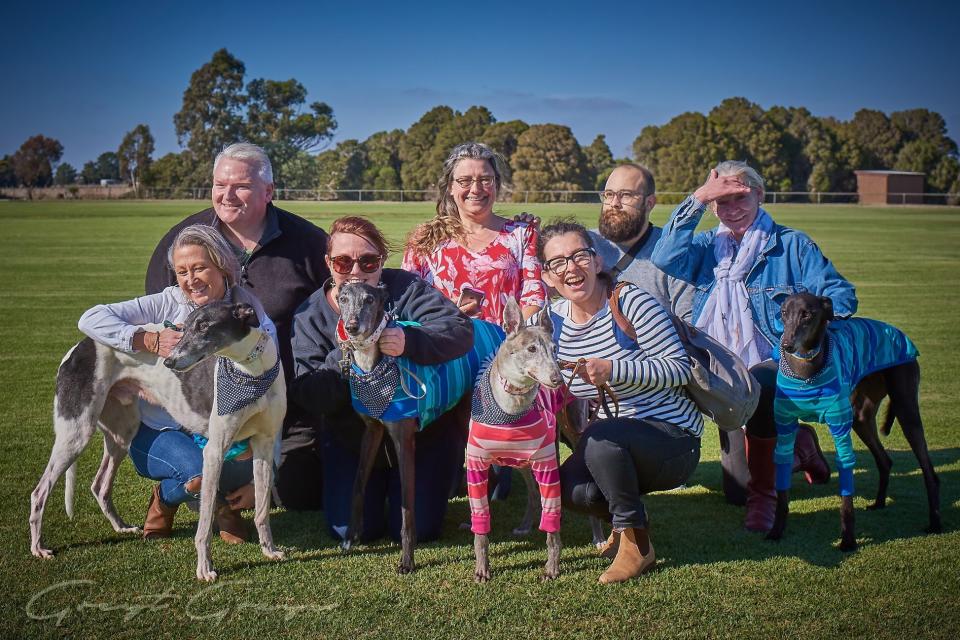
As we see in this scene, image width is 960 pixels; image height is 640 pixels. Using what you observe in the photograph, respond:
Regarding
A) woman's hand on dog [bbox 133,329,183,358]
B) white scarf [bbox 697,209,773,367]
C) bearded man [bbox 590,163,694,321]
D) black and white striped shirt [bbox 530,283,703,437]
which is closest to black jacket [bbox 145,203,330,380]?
woman's hand on dog [bbox 133,329,183,358]

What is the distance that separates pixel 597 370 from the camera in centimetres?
389

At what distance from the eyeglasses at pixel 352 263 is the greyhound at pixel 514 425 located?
0.89m

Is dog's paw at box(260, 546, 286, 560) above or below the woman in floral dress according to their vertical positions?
below

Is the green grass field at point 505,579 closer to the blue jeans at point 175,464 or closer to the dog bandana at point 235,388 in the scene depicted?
the blue jeans at point 175,464

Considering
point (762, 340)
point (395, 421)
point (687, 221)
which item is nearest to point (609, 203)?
point (687, 221)

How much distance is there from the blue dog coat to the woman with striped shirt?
0.56 meters

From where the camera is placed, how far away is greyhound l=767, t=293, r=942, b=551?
177 inches

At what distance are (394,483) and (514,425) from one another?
1229 millimetres

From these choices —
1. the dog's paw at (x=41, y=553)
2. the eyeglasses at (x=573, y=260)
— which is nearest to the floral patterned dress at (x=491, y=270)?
the eyeglasses at (x=573, y=260)

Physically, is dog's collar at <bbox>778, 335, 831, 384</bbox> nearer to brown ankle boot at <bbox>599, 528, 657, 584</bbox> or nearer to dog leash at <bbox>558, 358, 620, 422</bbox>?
dog leash at <bbox>558, 358, 620, 422</bbox>

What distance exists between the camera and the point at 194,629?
3.67 meters

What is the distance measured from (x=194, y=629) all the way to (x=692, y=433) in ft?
8.33

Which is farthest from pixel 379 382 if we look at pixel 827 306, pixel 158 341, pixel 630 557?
pixel 827 306

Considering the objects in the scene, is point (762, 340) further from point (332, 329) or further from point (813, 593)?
point (332, 329)
